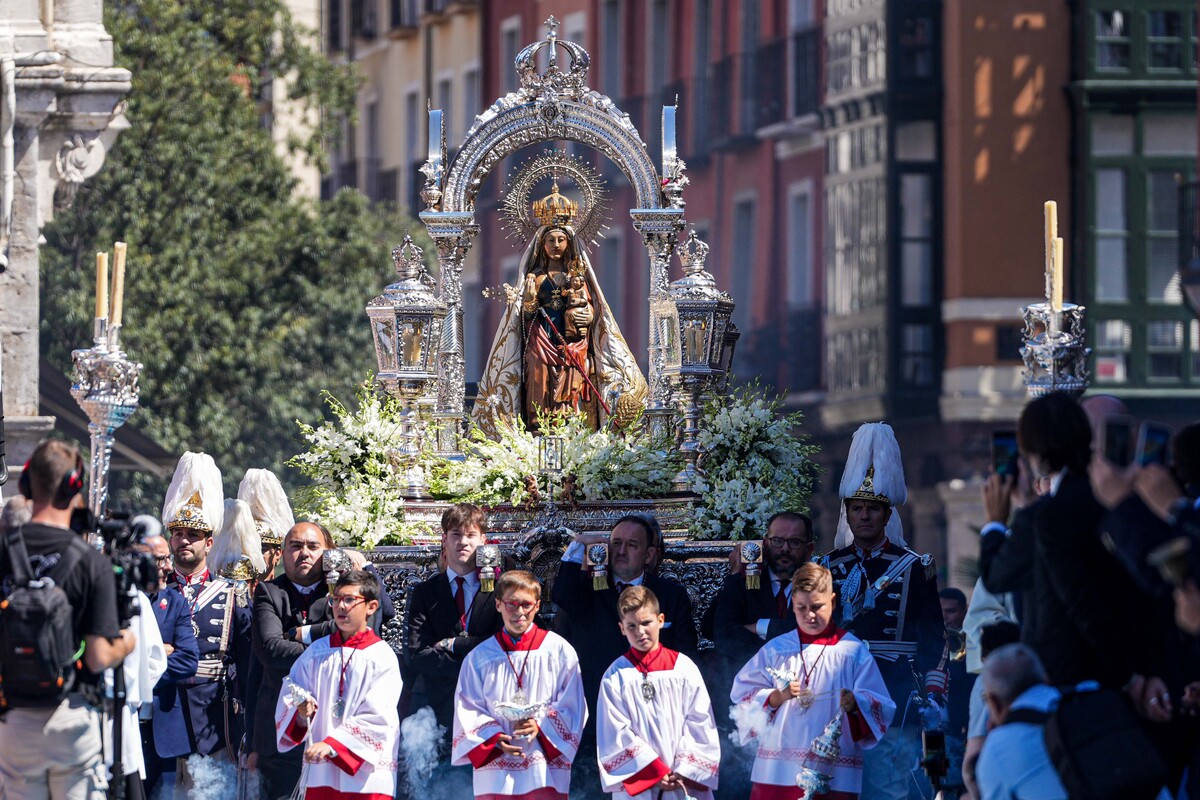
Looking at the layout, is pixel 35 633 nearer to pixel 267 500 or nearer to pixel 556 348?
pixel 267 500

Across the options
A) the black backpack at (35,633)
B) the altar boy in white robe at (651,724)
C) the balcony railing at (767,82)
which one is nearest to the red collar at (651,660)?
the altar boy in white robe at (651,724)

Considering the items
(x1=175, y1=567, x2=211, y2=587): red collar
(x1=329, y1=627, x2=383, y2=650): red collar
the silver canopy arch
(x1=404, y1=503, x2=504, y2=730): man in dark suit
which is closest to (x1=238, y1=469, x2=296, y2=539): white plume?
(x1=175, y1=567, x2=211, y2=587): red collar

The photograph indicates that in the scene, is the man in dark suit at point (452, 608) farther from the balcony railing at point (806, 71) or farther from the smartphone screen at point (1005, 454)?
the balcony railing at point (806, 71)

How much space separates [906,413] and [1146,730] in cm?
2159

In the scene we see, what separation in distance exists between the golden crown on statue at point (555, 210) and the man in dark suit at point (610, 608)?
116 inches

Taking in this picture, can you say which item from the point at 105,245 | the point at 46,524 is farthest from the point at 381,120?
the point at 46,524

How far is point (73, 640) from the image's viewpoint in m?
10.3

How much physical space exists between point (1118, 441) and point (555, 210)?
6.94 metres

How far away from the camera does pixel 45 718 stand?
34.2 ft

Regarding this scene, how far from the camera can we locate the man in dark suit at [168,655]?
1334cm

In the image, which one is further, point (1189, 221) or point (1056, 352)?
point (1189, 221)

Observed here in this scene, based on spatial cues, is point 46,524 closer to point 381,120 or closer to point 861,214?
point 861,214

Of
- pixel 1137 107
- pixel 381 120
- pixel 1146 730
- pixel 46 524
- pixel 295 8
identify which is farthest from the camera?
pixel 381 120

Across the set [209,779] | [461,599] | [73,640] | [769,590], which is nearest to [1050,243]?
[769,590]
